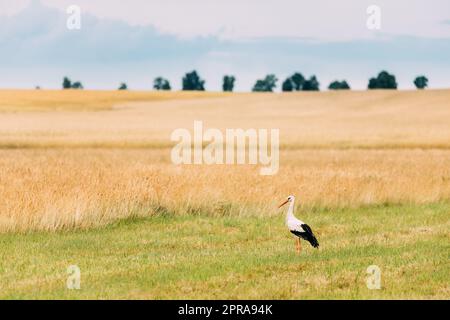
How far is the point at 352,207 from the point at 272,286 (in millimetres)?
10565

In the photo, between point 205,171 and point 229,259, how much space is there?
1070cm

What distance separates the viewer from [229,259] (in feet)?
42.3

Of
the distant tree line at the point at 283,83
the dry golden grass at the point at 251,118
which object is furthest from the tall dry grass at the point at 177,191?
the distant tree line at the point at 283,83

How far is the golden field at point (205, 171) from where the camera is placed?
1786 cm

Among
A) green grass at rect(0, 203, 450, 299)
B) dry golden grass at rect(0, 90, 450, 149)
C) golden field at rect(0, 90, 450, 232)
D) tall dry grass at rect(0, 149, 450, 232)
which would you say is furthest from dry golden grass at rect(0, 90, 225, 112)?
green grass at rect(0, 203, 450, 299)

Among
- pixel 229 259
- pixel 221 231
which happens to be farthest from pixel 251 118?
pixel 229 259

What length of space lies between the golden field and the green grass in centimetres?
74

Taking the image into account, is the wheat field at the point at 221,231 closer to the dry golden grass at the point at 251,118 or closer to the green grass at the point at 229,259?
the green grass at the point at 229,259

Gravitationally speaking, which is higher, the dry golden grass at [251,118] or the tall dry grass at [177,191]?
the tall dry grass at [177,191]

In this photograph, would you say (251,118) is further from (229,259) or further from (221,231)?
(229,259)

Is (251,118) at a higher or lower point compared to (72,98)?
lower

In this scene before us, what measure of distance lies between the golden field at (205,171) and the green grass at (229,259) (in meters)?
0.74
